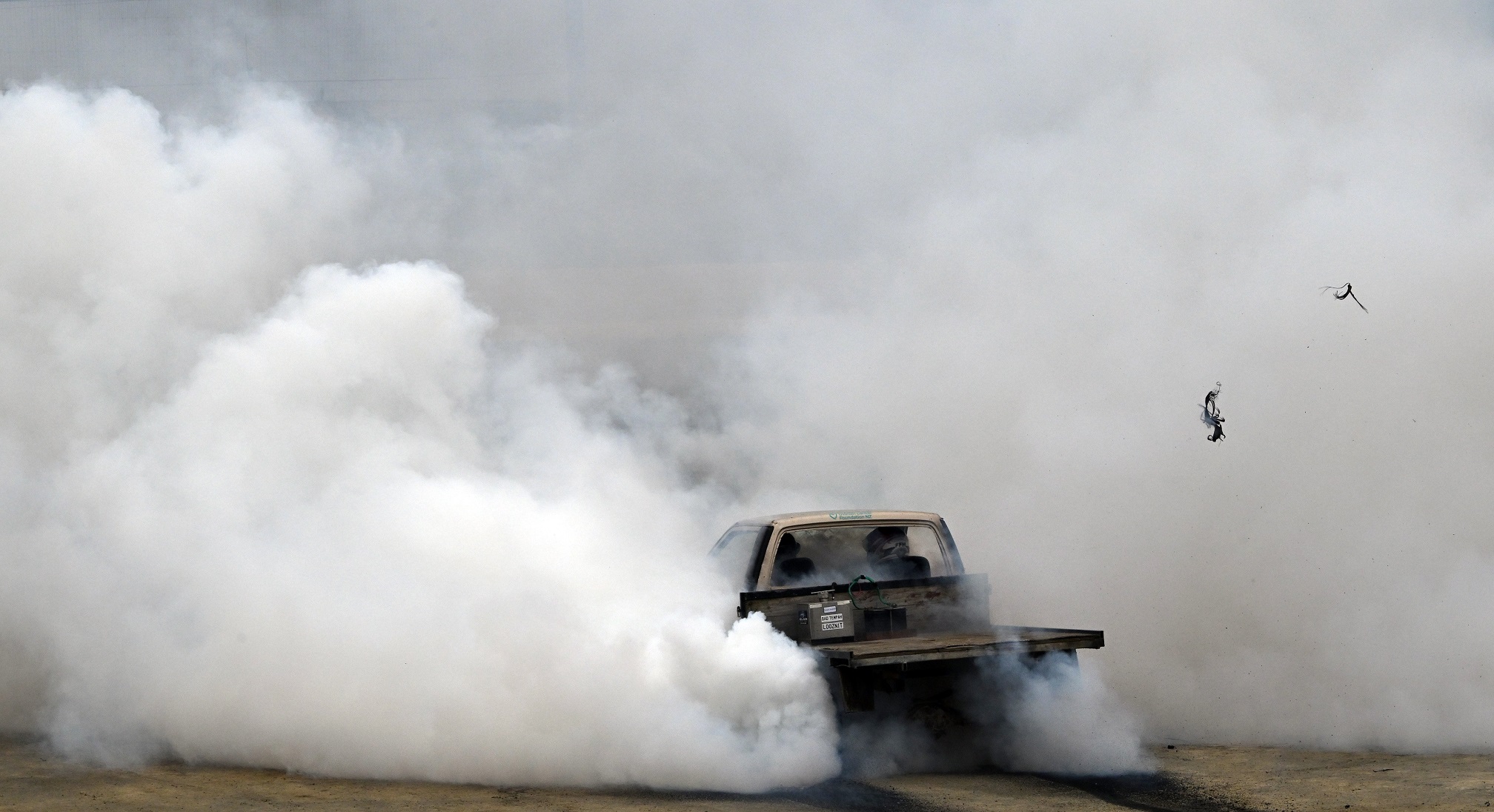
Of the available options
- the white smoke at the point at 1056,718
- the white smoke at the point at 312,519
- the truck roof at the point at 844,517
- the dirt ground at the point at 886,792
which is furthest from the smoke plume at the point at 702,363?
the white smoke at the point at 1056,718

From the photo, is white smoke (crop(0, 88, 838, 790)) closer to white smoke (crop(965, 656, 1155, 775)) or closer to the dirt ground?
the dirt ground

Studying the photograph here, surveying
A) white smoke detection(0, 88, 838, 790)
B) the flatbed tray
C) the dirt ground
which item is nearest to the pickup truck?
the flatbed tray

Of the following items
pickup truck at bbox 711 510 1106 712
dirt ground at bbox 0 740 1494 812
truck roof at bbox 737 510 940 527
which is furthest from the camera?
truck roof at bbox 737 510 940 527

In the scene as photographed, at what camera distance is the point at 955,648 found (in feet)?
21.9

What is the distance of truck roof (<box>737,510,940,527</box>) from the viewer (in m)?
8.34

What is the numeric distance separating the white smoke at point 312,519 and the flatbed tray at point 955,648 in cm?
32

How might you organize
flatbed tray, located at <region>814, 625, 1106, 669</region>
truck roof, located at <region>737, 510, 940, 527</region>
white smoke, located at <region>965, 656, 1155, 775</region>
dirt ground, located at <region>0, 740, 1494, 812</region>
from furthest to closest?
1. truck roof, located at <region>737, 510, 940, 527</region>
2. white smoke, located at <region>965, 656, 1155, 775</region>
3. flatbed tray, located at <region>814, 625, 1106, 669</region>
4. dirt ground, located at <region>0, 740, 1494, 812</region>

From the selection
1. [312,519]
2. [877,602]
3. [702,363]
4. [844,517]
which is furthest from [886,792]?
[702,363]

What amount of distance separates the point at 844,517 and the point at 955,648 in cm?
182

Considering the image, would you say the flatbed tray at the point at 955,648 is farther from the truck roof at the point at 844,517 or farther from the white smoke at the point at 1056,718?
the truck roof at the point at 844,517

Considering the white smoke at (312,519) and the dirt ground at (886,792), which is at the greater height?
the white smoke at (312,519)

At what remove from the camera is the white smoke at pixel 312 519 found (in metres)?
6.91

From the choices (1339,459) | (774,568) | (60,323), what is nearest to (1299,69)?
(1339,459)

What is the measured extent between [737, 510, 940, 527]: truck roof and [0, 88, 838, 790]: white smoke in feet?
2.04
